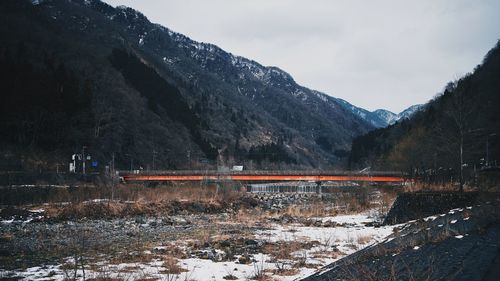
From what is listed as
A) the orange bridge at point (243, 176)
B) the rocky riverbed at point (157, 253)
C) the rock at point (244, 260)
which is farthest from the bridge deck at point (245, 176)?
the rock at point (244, 260)

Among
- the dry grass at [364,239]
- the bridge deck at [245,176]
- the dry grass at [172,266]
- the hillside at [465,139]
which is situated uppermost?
the hillside at [465,139]

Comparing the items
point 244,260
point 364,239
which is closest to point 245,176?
point 364,239

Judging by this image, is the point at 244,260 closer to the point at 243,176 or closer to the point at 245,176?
the point at 243,176

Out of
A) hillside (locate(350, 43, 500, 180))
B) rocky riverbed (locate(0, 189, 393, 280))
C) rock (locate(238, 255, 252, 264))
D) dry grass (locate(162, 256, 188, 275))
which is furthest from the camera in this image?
hillside (locate(350, 43, 500, 180))

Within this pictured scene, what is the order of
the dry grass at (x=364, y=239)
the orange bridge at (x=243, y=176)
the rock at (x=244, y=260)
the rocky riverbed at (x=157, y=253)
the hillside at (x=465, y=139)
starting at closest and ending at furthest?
1. the rocky riverbed at (x=157, y=253)
2. the rock at (x=244, y=260)
3. the dry grass at (x=364, y=239)
4. the hillside at (x=465, y=139)
5. the orange bridge at (x=243, y=176)

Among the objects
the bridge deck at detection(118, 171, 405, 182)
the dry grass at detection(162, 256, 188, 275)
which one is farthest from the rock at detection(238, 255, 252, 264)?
the bridge deck at detection(118, 171, 405, 182)

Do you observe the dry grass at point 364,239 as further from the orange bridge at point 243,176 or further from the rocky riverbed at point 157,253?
the orange bridge at point 243,176

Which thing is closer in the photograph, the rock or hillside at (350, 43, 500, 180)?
the rock

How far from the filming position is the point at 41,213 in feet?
119

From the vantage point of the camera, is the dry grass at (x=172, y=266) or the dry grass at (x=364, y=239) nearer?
the dry grass at (x=172, y=266)

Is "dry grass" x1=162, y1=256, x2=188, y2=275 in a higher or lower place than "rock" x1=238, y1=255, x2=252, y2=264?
higher

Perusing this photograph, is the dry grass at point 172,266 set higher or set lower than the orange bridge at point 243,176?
higher

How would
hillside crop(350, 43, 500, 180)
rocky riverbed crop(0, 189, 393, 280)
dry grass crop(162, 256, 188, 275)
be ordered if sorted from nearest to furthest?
1. rocky riverbed crop(0, 189, 393, 280)
2. dry grass crop(162, 256, 188, 275)
3. hillside crop(350, 43, 500, 180)

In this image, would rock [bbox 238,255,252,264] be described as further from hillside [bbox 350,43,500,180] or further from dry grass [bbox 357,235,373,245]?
hillside [bbox 350,43,500,180]
